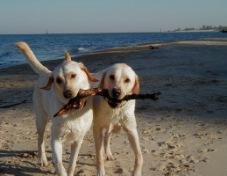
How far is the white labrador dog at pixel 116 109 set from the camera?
205 inches

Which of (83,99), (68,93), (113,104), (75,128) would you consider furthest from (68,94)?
(113,104)

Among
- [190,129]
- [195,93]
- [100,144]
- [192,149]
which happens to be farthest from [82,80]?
[195,93]

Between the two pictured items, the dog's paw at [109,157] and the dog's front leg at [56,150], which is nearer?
the dog's front leg at [56,150]

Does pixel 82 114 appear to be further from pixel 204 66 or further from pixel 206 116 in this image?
pixel 204 66

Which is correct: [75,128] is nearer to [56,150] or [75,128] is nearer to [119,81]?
[56,150]

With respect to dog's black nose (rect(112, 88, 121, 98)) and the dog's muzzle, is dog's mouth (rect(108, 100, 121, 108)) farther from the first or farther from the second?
the dog's muzzle

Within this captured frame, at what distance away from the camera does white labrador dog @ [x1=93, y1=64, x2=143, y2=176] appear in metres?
5.21

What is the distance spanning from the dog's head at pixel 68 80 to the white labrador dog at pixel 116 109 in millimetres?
298

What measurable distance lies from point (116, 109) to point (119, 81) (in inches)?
14.2

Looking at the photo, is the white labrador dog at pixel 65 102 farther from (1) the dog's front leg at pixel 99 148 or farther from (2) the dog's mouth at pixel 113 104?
(1) the dog's front leg at pixel 99 148

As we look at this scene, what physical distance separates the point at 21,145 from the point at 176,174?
266 centimetres

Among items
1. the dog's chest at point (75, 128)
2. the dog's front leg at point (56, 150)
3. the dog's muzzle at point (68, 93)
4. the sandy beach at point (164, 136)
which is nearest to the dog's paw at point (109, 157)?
the sandy beach at point (164, 136)

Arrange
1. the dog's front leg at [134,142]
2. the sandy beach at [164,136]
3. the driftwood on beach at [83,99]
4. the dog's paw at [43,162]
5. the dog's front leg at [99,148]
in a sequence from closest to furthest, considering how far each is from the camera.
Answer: the driftwood on beach at [83,99] < the dog's front leg at [134,142] < the dog's front leg at [99,148] < the sandy beach at [164,136] < the dog's paw at [43,162]

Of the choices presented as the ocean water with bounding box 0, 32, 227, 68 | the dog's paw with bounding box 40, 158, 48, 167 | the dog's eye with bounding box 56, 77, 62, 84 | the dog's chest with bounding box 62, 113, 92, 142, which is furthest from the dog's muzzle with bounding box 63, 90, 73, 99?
the ocean water with bounding box 0, 32, 227, 68
